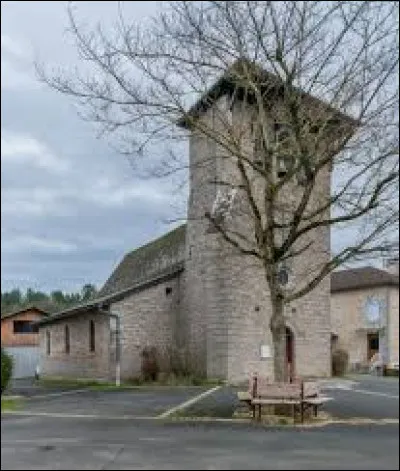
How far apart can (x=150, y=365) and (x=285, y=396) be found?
1888 centimetres

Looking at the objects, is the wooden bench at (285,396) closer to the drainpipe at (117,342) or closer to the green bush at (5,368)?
the green bush at (5,368)

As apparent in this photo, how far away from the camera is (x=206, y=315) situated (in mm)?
37875

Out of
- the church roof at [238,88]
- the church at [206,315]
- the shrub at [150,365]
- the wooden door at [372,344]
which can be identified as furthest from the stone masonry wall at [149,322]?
the wooden door at [372,344]

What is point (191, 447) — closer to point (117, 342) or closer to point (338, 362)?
point (117, 342)

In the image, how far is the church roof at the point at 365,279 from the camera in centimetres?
1309

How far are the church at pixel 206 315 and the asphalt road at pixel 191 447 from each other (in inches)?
721

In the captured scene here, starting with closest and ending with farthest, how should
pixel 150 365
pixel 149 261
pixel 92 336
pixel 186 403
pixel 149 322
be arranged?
pixel 186 403
pixel 150 365
pixel 149 322
pixel 92 336
pixel 149 261

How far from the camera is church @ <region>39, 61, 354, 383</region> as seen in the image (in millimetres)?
36781

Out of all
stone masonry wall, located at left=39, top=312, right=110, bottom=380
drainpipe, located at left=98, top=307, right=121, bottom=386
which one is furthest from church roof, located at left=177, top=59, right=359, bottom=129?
stone masonry wall, located at left=39, top=312, right=110, bottom=380

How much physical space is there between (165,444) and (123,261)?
44.2 meters

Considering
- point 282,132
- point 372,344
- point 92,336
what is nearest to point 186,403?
point 282,132

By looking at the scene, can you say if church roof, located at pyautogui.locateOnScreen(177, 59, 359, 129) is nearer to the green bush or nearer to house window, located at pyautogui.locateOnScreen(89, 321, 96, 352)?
the green bush

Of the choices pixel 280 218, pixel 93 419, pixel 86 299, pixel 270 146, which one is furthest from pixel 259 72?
pixel 86 299

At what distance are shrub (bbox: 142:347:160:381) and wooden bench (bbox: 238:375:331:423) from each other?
58.1 feet
